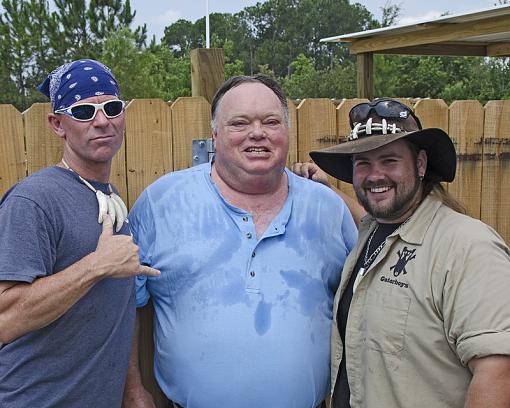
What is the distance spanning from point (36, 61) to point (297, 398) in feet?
87.3

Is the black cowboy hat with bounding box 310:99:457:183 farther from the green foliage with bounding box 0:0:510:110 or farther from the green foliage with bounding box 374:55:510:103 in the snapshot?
the green foliage with bounding box 374:55:510:103

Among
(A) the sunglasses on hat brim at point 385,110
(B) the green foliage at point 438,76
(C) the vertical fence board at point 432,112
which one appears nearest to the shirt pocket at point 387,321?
(A) the sunglasses on hat brim at point 385,110

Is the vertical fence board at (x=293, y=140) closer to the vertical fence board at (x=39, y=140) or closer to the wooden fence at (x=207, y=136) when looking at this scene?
the wooden fence at (x=207, y=136)

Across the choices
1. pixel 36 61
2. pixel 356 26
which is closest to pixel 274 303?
pixel 36 61

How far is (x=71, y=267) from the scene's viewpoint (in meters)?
1.94

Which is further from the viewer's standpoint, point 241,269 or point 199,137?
point 199,137

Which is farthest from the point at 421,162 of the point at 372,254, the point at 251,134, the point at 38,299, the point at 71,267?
the point at 38,299

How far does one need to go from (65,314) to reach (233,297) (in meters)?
0.68

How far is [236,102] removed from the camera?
8.55 feet

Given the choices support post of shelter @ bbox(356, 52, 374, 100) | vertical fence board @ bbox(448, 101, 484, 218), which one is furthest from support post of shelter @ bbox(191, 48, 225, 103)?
support post of shelter @ bbox(356, 52, 374, 100)

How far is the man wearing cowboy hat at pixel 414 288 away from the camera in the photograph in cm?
187

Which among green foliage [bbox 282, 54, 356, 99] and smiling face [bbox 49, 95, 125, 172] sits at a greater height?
green foliage [bbox 282, 54, 356, 99]

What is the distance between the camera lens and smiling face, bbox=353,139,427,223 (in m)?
2.27

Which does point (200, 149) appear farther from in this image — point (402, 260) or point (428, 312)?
point (428, 312)
